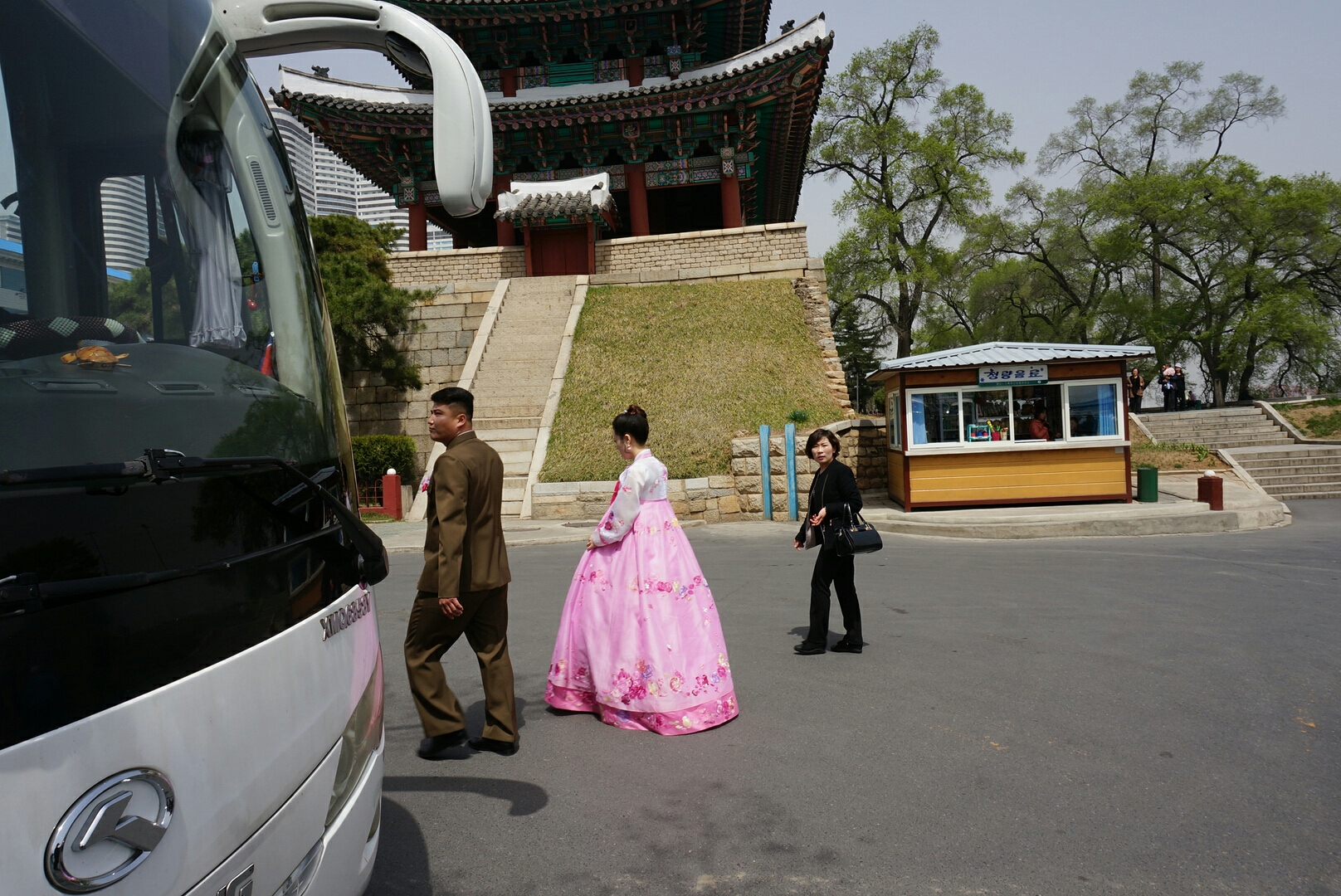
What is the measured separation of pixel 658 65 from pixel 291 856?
81.2 feet

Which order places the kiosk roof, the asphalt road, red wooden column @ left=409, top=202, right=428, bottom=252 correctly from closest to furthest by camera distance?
the asphalt road < the kiosk roof < red wooden column @ left=409, top=202, right=428, bottom=252

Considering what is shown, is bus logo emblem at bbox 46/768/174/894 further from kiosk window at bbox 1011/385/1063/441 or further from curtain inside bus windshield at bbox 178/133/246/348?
kiosk window at bbox 1011/385/1063/441

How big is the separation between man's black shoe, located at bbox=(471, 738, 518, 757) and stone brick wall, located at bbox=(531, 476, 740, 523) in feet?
30.8

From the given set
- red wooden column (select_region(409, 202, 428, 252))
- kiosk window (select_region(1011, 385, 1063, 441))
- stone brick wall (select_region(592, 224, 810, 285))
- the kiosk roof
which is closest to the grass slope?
stone brick wall (select_region(592, 224, 810, 285))

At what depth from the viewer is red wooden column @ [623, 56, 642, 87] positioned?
23234 millimetres

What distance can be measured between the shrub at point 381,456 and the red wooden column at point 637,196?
1077cm

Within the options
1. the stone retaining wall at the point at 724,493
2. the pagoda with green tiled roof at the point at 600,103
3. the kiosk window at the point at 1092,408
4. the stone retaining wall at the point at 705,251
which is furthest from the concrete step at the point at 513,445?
the pagoda with green tiled roof at the point at 600,103

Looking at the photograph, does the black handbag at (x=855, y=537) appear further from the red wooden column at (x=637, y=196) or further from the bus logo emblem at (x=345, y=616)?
the red wooden column at (x=637, y=196)

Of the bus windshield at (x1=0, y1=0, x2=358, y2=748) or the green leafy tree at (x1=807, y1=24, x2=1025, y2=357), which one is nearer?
the bus windshield at (x1=0, y1=0, x2=358, y2=748)

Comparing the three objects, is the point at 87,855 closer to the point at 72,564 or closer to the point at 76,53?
the point at 72,564

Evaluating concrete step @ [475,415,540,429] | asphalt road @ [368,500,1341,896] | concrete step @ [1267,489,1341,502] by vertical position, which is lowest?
asphalt road @ [368,500,1341,896]

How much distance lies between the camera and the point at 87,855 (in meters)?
1.15

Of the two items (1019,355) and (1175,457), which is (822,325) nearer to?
(1019,355)

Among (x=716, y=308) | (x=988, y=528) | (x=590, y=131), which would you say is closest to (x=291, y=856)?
(x=988, y=528)
